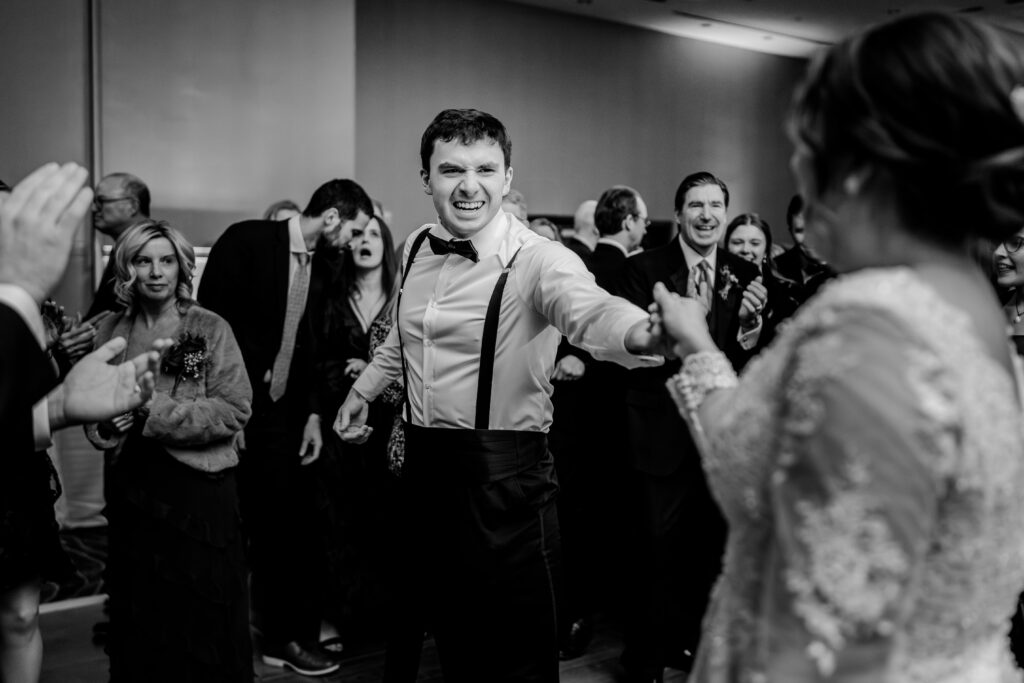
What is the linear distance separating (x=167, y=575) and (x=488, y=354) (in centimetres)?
128

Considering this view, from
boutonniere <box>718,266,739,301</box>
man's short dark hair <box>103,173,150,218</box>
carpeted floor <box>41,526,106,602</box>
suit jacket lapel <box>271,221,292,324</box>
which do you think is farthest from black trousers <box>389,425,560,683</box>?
man's short dark hair <box>103,173,150,218</box>

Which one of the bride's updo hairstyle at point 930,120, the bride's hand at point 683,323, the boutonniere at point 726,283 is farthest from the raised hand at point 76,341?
the bride's updo hairstyle at point 930,120

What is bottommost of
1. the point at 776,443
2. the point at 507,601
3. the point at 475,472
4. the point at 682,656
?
the point at 682,656

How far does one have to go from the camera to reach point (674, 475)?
348cm

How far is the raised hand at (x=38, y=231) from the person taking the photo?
4.40 feet

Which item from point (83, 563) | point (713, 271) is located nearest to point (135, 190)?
point (83, 563)

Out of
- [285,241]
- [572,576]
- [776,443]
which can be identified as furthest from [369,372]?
[776,443]

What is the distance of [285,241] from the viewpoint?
385 centimetres

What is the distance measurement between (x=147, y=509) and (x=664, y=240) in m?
7.43

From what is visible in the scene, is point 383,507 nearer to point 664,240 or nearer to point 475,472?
point 475,472

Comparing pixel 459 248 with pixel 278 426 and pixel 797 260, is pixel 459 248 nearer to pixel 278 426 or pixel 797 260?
pixel 278 426

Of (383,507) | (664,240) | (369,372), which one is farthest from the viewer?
(664,240)

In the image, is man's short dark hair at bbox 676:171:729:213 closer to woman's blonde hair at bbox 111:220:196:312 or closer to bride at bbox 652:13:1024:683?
woman's blonde hair at bbox 111:220:196:312

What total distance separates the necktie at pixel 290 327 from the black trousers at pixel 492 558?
1.52m
